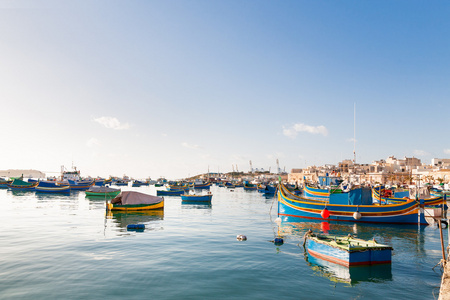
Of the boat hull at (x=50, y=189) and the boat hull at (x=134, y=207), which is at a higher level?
the boat hull at (x=134, y=207)

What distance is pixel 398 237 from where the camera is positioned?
2891 cm

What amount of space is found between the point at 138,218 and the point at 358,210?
98.9 feet

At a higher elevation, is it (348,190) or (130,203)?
(348,190)

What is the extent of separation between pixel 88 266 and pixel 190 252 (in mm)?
7124

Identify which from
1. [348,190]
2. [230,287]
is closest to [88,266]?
[230,287]

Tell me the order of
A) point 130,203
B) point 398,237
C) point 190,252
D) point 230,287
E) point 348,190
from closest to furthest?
point 230,287 → point 190,252 → point 398,237 → point 348,190 → point 130,203

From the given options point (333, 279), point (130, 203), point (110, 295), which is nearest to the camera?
point (110, 295)

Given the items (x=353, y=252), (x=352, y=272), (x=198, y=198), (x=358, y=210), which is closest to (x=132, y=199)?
(x=198, y=198)

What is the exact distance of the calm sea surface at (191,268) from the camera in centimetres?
1401

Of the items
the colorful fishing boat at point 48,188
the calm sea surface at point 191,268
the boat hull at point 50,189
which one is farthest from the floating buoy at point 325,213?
the boat hull at point 50,189

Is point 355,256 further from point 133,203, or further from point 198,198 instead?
point 198,198

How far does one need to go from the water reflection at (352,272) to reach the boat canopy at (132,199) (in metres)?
34.5

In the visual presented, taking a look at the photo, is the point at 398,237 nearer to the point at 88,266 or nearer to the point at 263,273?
the point at 263,273

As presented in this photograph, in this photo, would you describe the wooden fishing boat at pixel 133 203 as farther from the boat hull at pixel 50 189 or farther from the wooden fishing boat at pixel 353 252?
the boat hull at pixel 50 189
